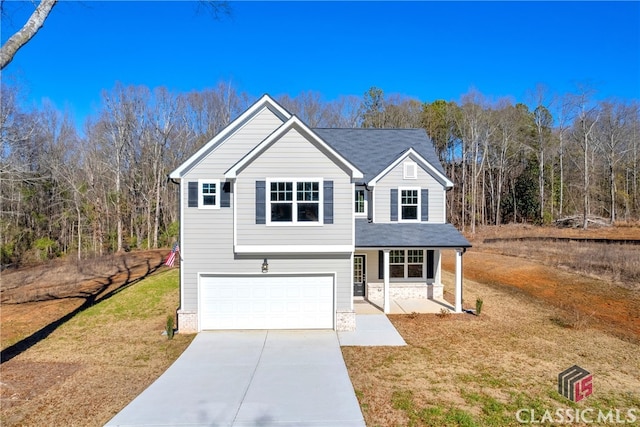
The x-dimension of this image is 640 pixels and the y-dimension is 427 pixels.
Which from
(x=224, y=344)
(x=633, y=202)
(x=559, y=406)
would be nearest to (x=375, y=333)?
(x=224, y=344)

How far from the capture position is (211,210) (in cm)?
1270

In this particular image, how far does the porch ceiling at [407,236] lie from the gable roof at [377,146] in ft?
7.48

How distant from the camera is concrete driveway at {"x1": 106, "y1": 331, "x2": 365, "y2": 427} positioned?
23.5 feet

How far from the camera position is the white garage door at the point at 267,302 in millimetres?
12750

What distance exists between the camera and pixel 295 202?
1238 cm

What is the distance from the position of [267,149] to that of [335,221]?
333 cm

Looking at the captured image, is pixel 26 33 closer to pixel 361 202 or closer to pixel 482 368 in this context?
pixel 361 202

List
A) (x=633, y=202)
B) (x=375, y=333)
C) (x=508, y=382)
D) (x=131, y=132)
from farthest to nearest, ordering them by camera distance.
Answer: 1. (x=633, y=202)
2. (x=131, y=132)
3. (x=375, y=333)
4. (x=508, y=382)

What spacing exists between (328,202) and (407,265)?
646 cm

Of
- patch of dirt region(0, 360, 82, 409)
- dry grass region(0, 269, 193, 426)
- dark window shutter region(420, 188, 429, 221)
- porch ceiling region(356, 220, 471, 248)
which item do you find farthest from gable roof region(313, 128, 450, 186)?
patch of dirt region(0, 360, 82, 409)

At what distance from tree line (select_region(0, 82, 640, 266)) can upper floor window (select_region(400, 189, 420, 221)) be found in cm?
2451

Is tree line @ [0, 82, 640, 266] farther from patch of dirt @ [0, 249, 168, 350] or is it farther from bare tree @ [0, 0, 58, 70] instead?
bare tree @ [0, 0, 58, 70]

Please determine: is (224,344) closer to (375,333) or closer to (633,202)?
(375,333)

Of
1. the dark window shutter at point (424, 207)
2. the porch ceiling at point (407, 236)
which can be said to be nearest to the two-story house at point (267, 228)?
the porch ceiling at point (407, 236)
